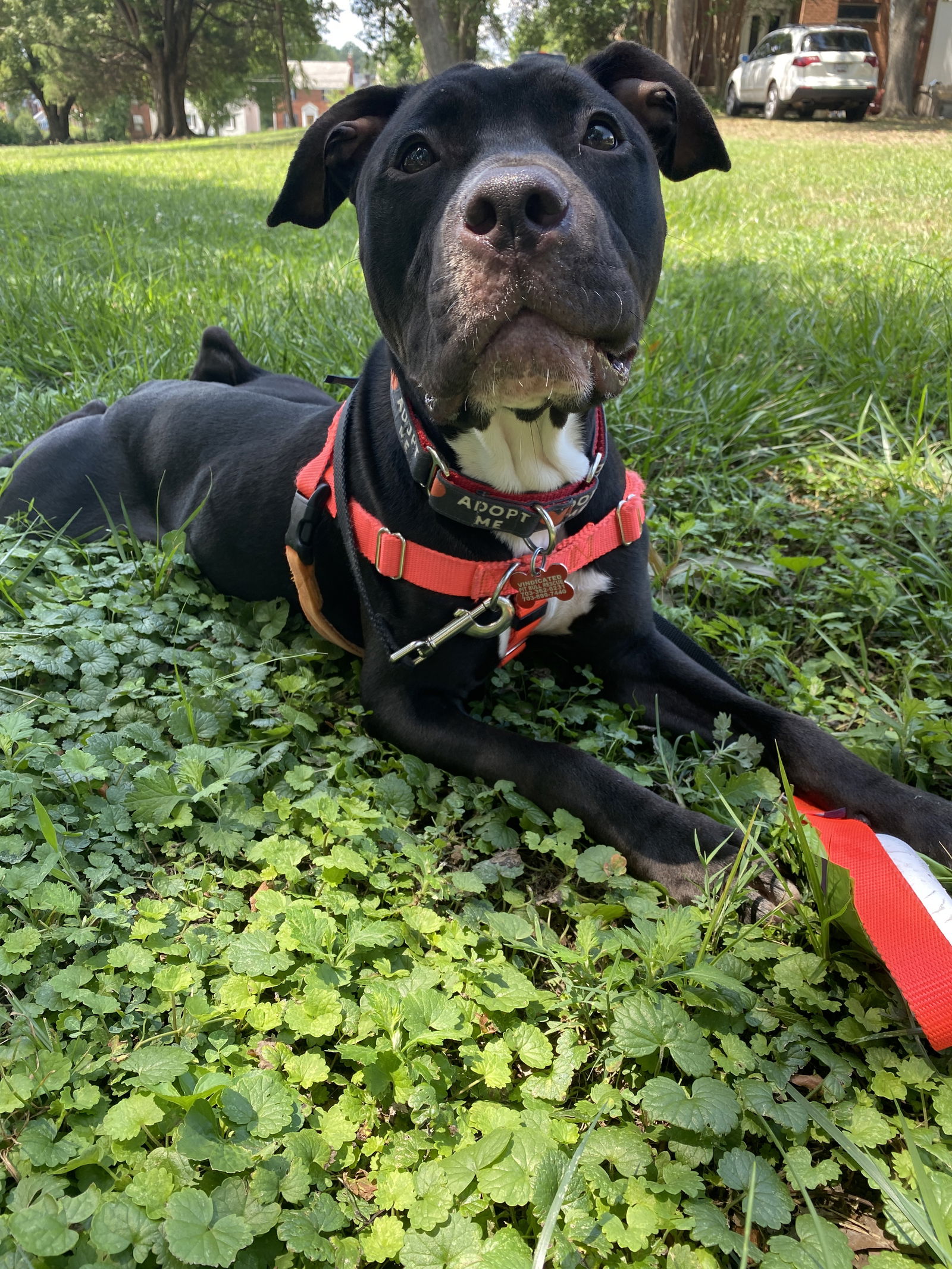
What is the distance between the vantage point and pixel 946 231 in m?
7.53

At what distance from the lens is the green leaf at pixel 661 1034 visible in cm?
141

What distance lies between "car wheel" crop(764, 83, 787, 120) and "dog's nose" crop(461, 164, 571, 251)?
86.8 ft

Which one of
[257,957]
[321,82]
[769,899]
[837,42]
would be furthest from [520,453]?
[321,82]

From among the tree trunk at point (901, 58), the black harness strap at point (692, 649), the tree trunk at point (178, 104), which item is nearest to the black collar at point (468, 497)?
the black harness strap at point (692, 649)

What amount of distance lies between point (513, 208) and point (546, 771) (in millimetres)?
1188

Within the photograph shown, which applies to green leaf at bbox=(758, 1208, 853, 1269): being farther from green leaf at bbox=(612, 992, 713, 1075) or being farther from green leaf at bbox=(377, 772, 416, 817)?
green leaf at bbox=(377, 772, 416, 817)

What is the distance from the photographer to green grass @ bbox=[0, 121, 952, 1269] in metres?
1.25

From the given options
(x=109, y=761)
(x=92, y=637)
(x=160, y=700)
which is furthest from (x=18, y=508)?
(x=109, y=761)

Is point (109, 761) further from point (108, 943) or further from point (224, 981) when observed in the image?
point (224, 981)

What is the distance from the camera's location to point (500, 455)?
218cm

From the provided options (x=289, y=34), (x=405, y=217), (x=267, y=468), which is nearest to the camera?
(x=405, y=217)

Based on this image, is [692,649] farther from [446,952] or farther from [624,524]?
[446,952]

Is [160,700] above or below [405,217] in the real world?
below

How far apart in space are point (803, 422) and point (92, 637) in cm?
307
